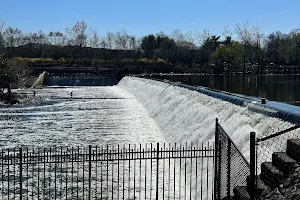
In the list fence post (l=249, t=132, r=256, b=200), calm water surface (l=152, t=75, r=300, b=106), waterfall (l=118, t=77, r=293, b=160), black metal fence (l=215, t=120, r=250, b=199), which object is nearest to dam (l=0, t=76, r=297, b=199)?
waterfall (l=118, t=77, r=293, b=160)

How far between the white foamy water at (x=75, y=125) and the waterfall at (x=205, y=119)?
1.14m

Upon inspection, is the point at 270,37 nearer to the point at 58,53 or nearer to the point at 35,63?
the point at 58,53

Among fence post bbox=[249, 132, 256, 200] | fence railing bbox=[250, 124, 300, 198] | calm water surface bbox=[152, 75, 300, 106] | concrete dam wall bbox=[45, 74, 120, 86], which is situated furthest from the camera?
concrete dam wall bbox=[45, 74, 120, 86]

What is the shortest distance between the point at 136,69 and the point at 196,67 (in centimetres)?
2412

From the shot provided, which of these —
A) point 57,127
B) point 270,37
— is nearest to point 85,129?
point 57,127

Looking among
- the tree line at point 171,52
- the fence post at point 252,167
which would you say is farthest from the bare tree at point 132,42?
the fence post at point 252,167

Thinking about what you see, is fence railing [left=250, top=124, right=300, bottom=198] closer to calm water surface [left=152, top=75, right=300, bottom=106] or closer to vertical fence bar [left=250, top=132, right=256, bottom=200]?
vertical fence bar [left=250, top=132, right=256, bottom=200]

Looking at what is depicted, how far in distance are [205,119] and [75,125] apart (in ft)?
36.7

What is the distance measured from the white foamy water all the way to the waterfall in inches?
44.7

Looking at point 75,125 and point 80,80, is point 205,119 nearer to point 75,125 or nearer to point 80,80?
point 75,125

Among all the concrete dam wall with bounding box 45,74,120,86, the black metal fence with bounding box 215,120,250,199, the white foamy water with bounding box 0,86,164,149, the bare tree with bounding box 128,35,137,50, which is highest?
the bare tree with bounding box 128,35,137,50

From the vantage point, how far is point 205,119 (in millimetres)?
19578

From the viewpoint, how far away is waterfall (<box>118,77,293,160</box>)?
45.7 ft

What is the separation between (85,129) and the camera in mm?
25656
